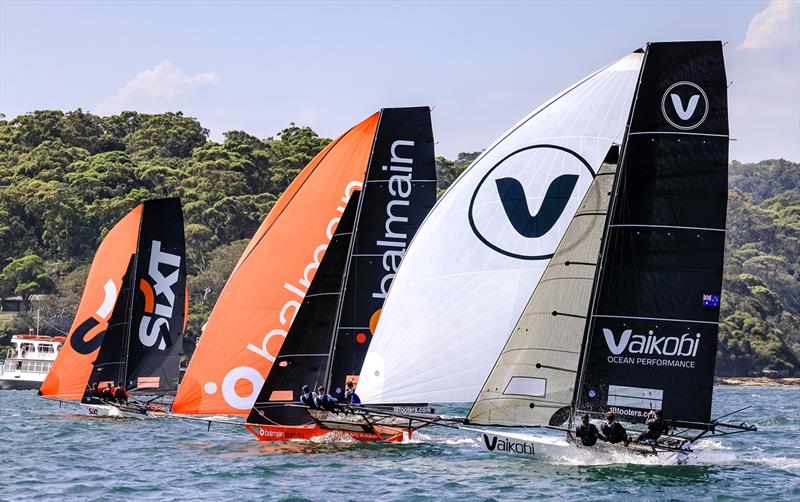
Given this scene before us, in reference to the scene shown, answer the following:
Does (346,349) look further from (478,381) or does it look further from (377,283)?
(478,381)

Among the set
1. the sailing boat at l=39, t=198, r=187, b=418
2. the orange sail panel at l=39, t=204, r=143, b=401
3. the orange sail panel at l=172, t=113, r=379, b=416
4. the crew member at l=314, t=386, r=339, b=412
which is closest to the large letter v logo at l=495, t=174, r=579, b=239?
the crew member at l=314, t=386, r=339, b=412

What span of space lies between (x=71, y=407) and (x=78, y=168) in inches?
2258

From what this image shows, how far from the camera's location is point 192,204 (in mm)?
88625

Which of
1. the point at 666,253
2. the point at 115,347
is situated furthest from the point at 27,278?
the point at 666,253

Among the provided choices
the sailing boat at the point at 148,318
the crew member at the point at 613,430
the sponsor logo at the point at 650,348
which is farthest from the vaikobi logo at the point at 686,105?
the sailing boat at the point at 148,318

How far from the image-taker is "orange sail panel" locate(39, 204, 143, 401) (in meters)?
34.0

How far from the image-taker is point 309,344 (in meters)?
23.0

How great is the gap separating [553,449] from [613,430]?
1.06 metres

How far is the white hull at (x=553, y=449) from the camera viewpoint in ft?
60.1

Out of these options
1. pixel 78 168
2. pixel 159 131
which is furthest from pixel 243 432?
pixel 159 131

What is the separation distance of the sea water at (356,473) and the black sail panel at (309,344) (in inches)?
25.3

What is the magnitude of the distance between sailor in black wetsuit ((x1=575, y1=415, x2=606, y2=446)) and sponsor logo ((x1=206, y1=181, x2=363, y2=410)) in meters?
7.33

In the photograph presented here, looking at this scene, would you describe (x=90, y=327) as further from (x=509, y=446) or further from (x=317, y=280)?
(x=509, y=446)

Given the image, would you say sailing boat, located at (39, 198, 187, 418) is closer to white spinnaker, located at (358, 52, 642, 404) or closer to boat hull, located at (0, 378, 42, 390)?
white spinnaker, located at (358, 52, 642, 404)
